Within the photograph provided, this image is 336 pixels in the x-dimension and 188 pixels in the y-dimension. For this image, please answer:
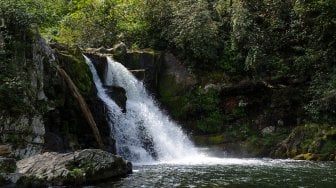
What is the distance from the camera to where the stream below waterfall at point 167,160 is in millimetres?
15945

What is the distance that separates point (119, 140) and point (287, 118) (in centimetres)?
1108

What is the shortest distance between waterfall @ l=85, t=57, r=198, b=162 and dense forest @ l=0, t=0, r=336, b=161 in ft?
4.95

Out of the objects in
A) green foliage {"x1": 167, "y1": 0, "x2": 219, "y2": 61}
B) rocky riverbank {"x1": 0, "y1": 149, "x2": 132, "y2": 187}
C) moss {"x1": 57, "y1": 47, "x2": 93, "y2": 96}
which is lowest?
rocky riverbank {"x1": 0, "y1": 149, "x2": 132, "y2": 187}

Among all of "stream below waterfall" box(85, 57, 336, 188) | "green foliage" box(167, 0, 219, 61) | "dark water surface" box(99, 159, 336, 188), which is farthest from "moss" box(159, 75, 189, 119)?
"dark water surface" box(99, 159, 336, 188)

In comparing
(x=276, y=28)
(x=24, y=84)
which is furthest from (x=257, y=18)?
(x=24, y=84)

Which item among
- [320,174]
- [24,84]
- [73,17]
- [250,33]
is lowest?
[320,174]

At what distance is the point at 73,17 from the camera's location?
3716 cm

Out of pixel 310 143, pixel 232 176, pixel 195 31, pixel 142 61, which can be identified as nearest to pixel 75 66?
pixel 142 61

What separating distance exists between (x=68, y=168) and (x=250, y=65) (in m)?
17.6

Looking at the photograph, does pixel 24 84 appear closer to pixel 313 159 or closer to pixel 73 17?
pixel 313 159

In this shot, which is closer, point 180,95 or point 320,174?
point 320,174

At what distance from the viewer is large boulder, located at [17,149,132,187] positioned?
49.5 feet

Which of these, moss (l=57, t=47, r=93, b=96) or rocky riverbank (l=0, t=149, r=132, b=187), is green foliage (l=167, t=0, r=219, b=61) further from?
rocky riverbank (l=0, t=149, r=132, b=187)

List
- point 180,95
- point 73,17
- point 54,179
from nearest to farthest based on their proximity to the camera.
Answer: point 54,179 < point 180,95 < point 73,17
